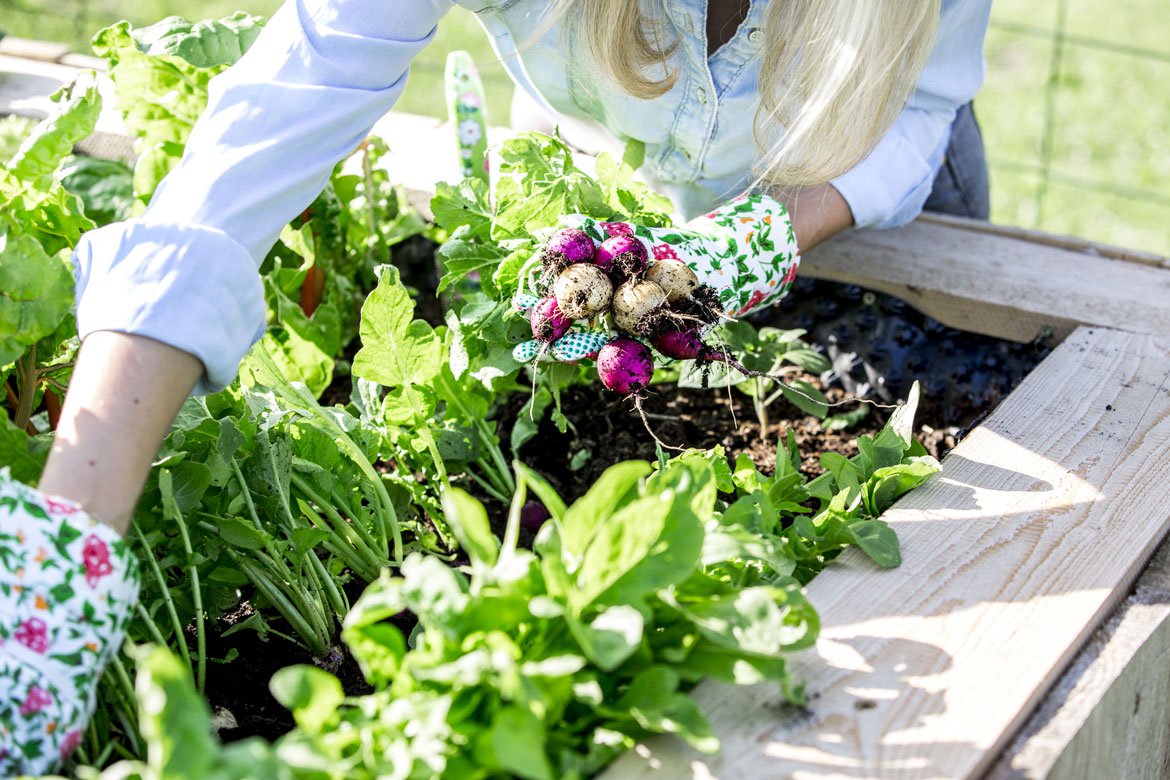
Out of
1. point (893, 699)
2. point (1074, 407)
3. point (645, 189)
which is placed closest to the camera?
point (893, 699)

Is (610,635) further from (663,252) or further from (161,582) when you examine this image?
(663,252)

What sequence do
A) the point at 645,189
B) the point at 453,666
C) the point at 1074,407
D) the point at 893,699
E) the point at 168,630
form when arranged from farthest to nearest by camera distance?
the point at 645,189 → the point at 1074,407 → the point at 168,630 → the point at 893,699 → the point at 453,666

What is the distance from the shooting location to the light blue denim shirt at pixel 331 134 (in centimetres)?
98

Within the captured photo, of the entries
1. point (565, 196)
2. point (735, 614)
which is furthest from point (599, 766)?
point (565, 196)

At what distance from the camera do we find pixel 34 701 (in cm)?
82

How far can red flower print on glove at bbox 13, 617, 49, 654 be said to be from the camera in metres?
Answer: 0.82

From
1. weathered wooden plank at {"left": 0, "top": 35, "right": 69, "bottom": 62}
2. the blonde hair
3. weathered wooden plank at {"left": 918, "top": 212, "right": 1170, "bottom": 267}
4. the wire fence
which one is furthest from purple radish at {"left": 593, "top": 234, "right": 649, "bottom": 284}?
the wire fence

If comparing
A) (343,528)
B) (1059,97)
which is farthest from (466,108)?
(1059,97)

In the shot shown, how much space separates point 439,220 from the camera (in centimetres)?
136

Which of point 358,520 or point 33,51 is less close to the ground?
point 33,51

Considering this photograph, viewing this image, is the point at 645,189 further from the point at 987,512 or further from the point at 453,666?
the point at 453,666

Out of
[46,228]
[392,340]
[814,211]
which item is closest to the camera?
[46,228]

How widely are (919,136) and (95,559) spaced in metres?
1.29

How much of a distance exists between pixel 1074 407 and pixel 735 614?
2.16ft
